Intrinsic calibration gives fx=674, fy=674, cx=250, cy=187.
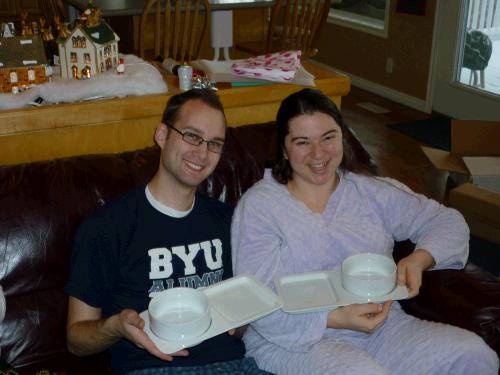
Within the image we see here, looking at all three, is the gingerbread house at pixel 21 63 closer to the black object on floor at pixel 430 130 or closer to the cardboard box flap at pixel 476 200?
the cardboard box flap at pixel 476 200

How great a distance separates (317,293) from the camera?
1701mm

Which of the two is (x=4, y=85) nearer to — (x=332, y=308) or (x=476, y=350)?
(x=332, y=308)

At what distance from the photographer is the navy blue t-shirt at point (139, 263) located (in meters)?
1.67

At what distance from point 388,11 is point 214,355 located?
452cm

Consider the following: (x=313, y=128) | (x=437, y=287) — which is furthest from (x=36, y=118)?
(x=437, y=287)

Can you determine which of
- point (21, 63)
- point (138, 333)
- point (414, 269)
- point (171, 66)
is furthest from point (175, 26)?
point (138, 333)

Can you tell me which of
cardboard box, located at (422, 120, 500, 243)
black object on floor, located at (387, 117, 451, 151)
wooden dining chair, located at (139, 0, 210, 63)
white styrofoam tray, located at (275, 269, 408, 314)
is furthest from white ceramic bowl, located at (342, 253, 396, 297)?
black object on floor, located at (387, 117, 451, 151)

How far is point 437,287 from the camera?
1.87 metres

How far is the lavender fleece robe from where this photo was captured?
169 centimetres

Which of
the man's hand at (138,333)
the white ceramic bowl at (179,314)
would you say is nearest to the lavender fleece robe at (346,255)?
the white ceramic bowl at (179,314)

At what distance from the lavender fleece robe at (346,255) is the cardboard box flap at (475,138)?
1.58 metres

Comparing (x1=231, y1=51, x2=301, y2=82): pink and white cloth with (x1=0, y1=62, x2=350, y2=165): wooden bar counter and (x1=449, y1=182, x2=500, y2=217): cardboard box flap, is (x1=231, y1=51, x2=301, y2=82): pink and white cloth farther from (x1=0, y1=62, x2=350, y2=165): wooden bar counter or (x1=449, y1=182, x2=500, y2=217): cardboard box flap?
(x1=449, y1=182, x2=500, y2=217): cardboard box flap

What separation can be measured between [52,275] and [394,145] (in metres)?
3.28

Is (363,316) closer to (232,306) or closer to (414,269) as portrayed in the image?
(414,269)
